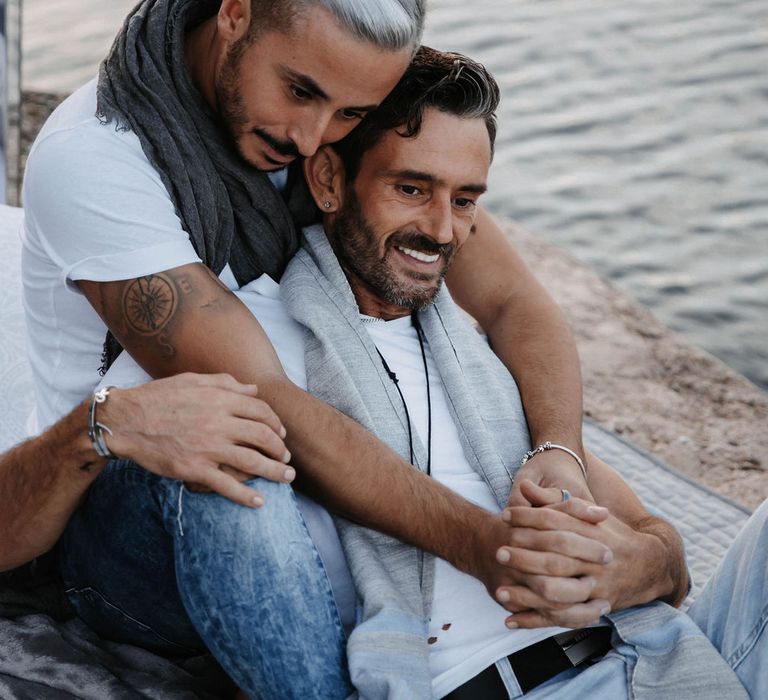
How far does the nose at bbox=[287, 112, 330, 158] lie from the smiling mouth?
38cm

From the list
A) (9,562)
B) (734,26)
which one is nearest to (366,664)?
(9,562)

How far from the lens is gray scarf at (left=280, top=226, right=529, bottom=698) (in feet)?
6.97

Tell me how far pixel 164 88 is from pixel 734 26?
252 inches

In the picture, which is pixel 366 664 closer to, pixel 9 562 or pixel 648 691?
pixel 648 691

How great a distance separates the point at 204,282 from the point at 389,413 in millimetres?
538

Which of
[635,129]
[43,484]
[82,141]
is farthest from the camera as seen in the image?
[635,129]

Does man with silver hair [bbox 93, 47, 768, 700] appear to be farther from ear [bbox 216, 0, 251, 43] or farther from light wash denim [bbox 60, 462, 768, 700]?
ear [bbox 216, 0, 251, 43]

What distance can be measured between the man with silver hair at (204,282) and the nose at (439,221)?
302 millimetres

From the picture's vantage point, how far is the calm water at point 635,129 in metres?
5.66

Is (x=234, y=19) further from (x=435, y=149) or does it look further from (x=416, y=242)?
(x=416, y=242)

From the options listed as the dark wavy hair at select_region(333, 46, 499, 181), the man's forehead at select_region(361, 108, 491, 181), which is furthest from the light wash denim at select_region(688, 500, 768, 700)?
the dark wavy hair at select_region(333, 46, 499, 181)

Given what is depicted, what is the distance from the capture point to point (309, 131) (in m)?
2.53

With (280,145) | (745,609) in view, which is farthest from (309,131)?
(745,609)

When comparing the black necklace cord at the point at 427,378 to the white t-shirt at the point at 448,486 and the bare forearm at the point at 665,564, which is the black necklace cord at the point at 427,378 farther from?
the bare forearm at the point at 665,564
